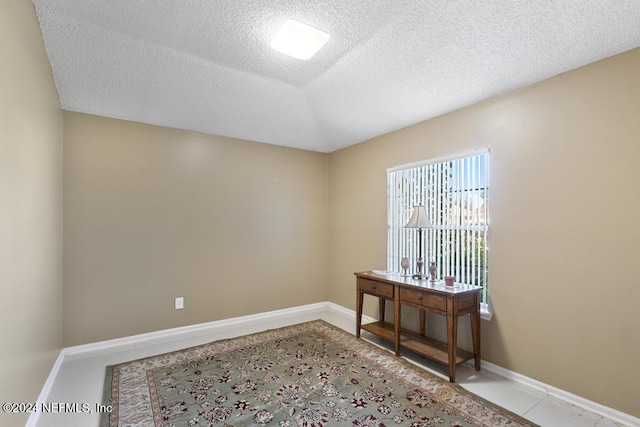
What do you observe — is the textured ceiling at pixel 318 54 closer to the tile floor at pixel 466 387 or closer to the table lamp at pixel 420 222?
the table lamp at pixel 420 222

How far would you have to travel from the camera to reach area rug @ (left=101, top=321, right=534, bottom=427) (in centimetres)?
196

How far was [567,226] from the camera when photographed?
2.22m

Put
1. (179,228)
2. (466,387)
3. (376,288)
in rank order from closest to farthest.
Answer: (466,387), (376,288), (179,228)

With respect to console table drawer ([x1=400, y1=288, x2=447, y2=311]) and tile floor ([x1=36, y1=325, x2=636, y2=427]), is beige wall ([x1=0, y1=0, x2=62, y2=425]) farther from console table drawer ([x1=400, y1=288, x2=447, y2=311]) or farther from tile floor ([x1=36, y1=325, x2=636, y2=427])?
console table drawer ([x1=400, y1=288, x2=447, y2=311])

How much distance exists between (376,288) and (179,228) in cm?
230

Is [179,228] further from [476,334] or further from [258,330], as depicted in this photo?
[476,334]

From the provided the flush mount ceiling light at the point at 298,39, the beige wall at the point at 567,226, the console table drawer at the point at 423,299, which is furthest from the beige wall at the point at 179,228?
the beige wall at the point at 567,226

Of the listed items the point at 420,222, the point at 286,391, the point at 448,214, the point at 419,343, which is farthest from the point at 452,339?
the point at 286,391

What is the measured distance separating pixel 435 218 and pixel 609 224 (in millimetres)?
1347

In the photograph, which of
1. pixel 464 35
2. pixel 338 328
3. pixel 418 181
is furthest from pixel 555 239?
pixel 338 328

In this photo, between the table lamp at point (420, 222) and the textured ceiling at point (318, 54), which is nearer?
the textured ceiling at point (318, 54)

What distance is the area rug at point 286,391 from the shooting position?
6.44ft

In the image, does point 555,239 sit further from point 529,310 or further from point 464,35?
point 464,35

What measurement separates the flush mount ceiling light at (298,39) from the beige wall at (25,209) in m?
1.45
